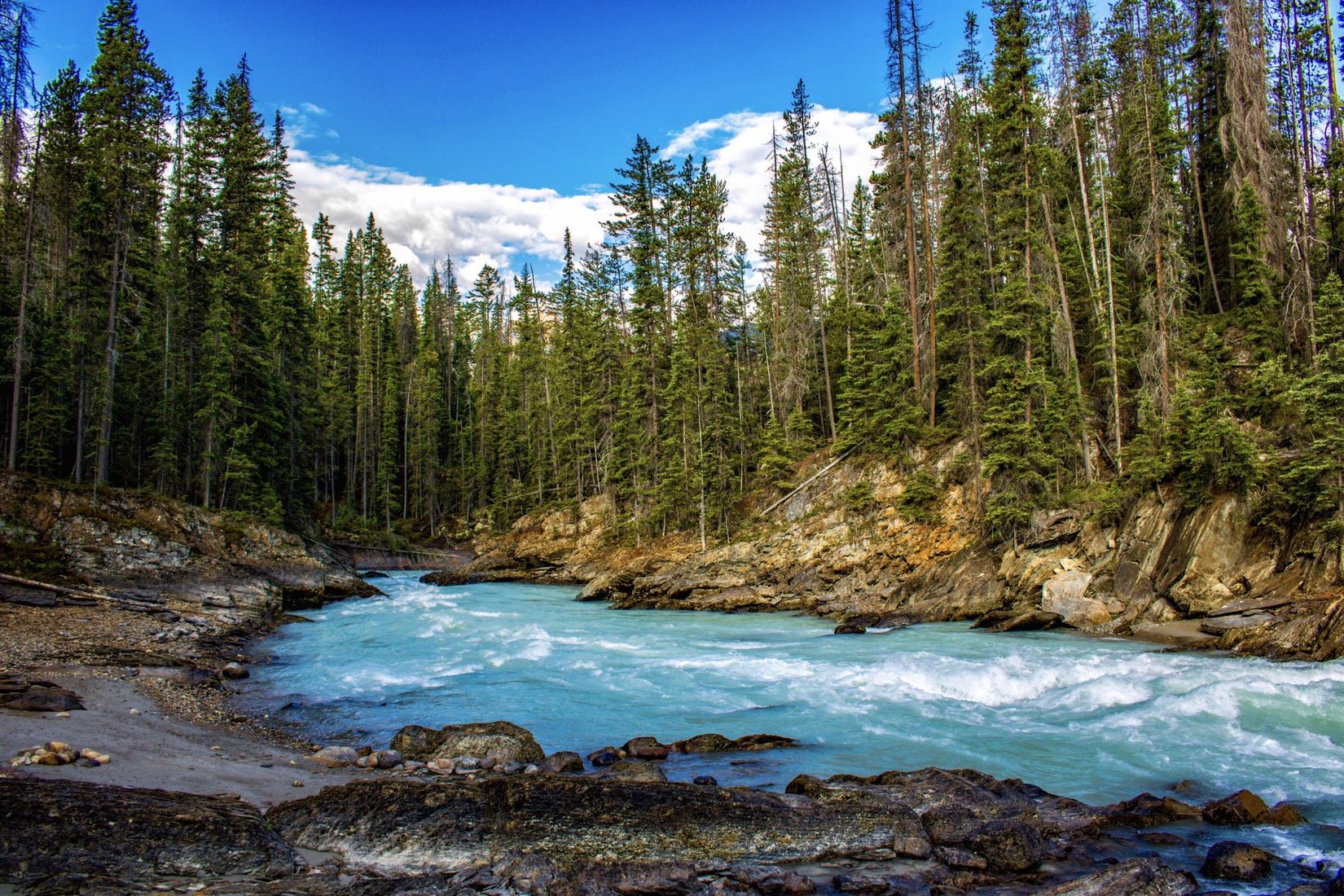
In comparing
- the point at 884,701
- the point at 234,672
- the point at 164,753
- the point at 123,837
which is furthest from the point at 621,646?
the point at 123,837

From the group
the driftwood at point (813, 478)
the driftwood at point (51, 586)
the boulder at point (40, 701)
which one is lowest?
the boulder at point (40, 701)

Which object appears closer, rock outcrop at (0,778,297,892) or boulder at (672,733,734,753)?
rock outcrop at (0,778,297,892)

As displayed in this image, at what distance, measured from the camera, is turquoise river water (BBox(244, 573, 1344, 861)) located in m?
8.78

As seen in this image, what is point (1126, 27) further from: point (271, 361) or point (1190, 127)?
point (271, 361)

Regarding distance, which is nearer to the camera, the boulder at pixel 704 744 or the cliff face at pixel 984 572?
the boulder at pixel 704 744

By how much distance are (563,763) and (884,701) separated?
6.09 meters

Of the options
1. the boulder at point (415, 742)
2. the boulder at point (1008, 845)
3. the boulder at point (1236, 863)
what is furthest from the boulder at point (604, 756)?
the boulder at point (1236, 863)

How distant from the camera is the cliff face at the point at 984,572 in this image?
605 inches

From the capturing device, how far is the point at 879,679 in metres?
13.5

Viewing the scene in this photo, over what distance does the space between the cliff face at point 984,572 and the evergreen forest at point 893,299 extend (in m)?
0.88

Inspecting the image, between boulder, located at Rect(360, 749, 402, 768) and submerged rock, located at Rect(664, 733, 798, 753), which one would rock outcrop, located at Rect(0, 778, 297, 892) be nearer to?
boulder, located at Rect(360, 749, 402, 768)

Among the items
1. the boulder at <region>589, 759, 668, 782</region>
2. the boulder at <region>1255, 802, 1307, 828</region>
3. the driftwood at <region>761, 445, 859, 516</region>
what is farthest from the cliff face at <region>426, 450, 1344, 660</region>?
the boulder at <region>589, 759, 668, 782</region>

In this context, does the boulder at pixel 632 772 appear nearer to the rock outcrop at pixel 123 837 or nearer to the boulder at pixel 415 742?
the boulder at pixel 415 742

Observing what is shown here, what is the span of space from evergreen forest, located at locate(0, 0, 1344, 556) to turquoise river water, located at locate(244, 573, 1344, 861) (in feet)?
21.6
